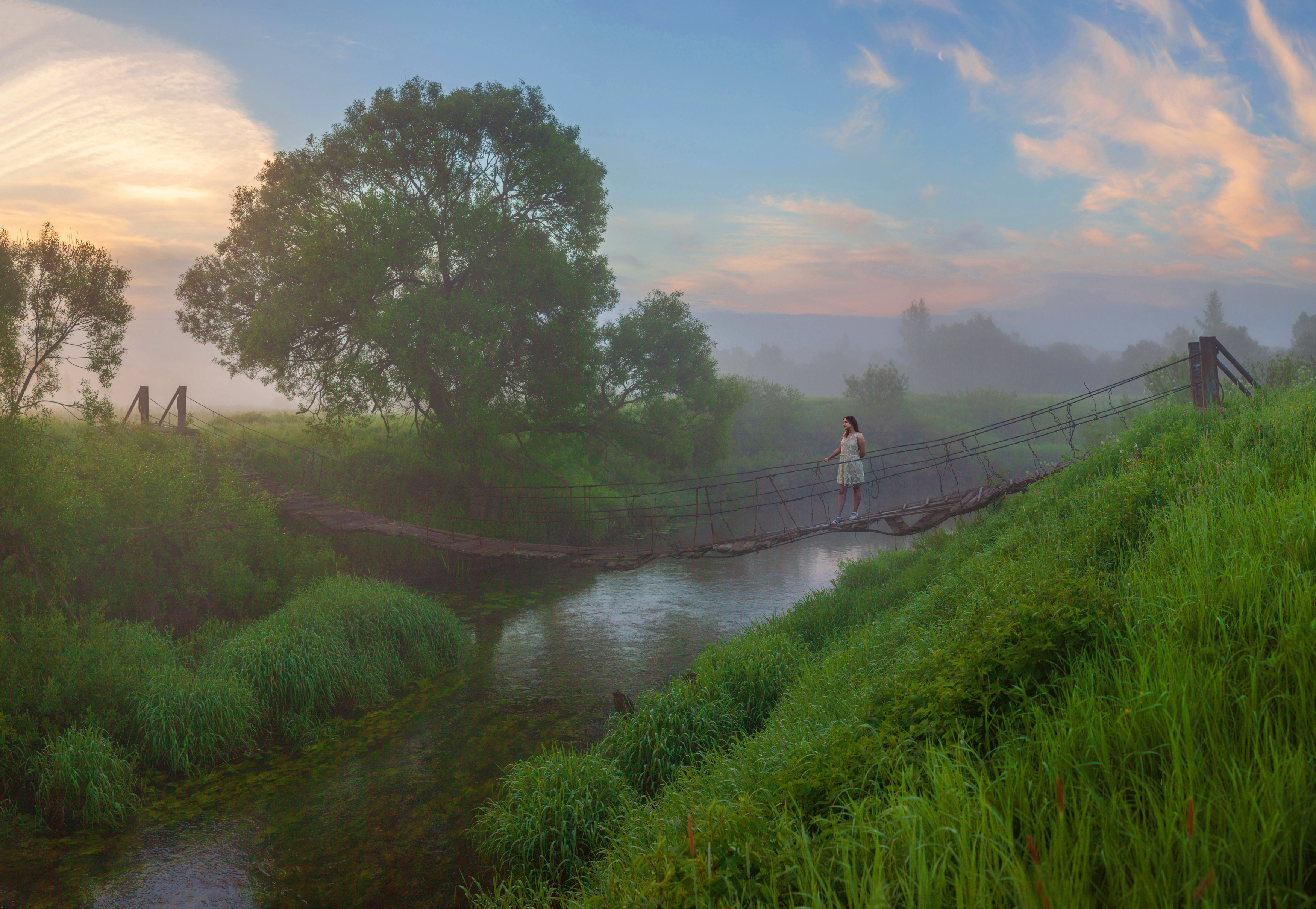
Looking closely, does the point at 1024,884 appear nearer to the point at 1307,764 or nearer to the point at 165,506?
the point at 1307,764

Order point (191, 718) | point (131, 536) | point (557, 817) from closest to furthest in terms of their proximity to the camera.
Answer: point (557, 817)
point (191, 718)
point (131, 536)

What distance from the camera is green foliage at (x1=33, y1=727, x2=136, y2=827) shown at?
7176 millimetres

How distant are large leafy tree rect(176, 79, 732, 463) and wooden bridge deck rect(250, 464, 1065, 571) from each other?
2.81 meters

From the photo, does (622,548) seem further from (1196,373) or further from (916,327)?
(916,327)

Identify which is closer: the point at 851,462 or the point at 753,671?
the point at 753,671

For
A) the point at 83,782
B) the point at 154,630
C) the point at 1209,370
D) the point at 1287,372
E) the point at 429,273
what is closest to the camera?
the point at 83,782

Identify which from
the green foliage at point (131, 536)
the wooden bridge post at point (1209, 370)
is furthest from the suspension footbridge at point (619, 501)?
the green foliage at point (131, 536)

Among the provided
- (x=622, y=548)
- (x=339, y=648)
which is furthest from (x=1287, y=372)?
(x=339, y=648)

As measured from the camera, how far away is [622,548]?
13.6 metres

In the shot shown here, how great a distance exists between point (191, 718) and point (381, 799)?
123 inches

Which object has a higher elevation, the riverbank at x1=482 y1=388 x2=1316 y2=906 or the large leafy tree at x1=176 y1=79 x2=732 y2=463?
the large leafy tree at x1=176 y1=79 x2=732 y2=463

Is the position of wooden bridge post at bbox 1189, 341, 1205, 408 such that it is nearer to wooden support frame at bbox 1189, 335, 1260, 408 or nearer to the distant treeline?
wooden support frame at bbox 1189, 335, 1260, 408

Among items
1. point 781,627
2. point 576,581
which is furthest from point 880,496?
point 781,627

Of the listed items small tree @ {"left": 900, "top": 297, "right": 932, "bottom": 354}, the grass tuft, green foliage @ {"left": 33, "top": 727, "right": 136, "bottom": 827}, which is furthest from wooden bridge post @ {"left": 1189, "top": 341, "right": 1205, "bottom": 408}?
small tree @ {"left": 900, "top": 297, "right": 932, "bottom": 354}
